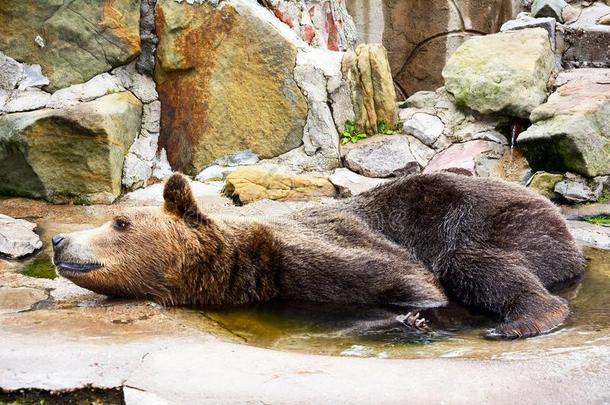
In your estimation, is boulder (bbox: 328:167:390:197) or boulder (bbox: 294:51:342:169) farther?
boulder (bbox: 294:51:342:169)

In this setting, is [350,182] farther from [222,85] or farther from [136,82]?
[136,82]

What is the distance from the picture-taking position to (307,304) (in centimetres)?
499

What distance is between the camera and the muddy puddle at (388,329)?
13.0 ft

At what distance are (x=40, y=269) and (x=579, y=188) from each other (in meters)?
4.61

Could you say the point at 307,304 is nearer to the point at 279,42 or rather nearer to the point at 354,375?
the point at 354,375

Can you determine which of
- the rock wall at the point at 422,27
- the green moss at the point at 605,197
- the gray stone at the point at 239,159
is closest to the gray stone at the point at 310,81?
the gray stone at the point at 239,159

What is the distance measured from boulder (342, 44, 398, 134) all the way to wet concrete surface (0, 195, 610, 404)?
3939 millimetres

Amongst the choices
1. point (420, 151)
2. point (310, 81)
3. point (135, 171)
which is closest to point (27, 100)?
point (135, 171)

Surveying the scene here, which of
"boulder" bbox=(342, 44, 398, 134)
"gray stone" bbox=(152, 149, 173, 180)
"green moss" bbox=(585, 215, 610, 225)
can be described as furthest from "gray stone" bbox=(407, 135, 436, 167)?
"gray stone" bbox=(152, 149, 173, 180)

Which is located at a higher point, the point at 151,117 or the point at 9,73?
the point at 9,73

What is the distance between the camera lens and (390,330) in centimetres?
451

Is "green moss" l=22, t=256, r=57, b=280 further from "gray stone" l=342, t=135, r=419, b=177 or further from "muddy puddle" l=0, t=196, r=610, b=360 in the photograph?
"gray stone" l=342, t=135, r=419, b=177

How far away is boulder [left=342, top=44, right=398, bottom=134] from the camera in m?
8.77

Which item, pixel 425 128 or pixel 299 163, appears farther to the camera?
pixel 425 128
